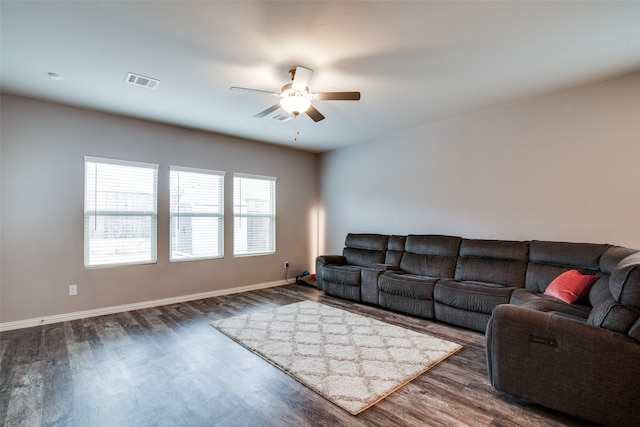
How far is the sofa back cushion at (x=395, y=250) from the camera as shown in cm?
484

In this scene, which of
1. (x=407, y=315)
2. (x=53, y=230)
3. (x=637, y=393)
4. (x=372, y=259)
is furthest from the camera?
(x=372, y=259)

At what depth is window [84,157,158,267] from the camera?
402 cm

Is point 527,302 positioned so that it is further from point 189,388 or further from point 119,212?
point 119,212

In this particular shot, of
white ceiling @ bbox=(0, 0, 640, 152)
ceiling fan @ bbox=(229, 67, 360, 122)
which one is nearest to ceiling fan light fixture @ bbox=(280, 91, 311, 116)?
ceiling fan @ bbox=(229, 67, 360, 122)

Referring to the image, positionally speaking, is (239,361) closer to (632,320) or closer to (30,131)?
(632,320)

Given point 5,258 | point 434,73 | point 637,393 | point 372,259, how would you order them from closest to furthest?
1. point 637,393
2. point 434,73
3. point 5,258
4. point 372,259

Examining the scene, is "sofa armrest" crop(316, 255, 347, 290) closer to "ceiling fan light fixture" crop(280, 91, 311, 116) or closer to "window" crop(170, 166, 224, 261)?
"window" crop(170, 166, 224, 261)

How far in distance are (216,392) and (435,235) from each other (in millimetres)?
3596

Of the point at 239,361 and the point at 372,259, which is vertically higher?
the point at 372,259

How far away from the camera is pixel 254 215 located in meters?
5.68

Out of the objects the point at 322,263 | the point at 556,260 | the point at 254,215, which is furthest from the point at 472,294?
the point at 254,215

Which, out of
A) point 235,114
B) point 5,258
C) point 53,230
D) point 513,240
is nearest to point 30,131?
point 53,230

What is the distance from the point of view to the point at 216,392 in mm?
2238

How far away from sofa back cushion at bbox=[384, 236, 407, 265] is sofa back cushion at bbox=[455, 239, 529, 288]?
3.02 feet
